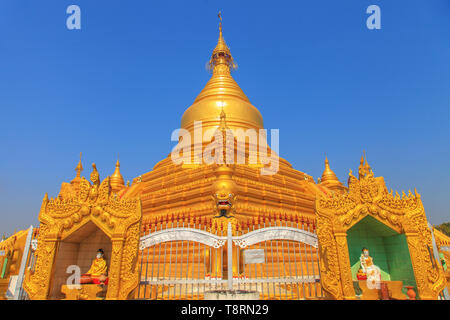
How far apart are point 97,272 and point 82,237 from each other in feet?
4.52

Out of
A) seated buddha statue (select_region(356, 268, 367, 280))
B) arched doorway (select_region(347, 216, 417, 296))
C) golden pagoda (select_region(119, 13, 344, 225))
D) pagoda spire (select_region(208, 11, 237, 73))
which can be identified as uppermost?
pagoda spire (select_region(208, 11, 237, 73))

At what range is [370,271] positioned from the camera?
7.64m

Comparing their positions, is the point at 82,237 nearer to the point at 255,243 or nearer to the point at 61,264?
the point at 61,264

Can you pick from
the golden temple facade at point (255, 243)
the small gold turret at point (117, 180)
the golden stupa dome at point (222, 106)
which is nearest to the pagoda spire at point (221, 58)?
the golden stupa dome at point (222, 106)

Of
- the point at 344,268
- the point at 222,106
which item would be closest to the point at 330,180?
the point at 222,106

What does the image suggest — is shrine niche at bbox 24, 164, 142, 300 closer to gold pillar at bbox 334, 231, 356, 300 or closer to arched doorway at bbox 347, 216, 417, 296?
gold pillar at bbox 334, 231, 356, 300

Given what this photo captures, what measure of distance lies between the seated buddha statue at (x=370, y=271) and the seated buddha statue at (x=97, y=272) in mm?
7370

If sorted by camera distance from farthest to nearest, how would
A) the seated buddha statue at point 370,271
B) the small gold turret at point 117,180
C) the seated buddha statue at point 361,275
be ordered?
1. the small gold turret at point 117,180
2. the seated buddha statue at point 361,275
3. the seated buddha statue at point 370,271

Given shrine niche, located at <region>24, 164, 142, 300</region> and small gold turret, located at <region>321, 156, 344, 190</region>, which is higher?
small gold turret, located at <region>321, 156, 344, 190</region>

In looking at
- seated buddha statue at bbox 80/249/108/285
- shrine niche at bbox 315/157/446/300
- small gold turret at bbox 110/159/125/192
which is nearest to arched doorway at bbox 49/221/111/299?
seated buddha statue at bbox 80/249/108/285

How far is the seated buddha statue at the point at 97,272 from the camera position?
762cm

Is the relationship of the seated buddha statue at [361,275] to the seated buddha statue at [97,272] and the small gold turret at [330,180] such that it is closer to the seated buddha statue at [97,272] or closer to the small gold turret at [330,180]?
the seated buddha statue at [97,272]

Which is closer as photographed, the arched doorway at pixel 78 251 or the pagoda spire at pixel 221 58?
→ the arched doorway at pixel 78 251

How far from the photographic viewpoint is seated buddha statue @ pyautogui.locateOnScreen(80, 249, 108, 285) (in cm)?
762
